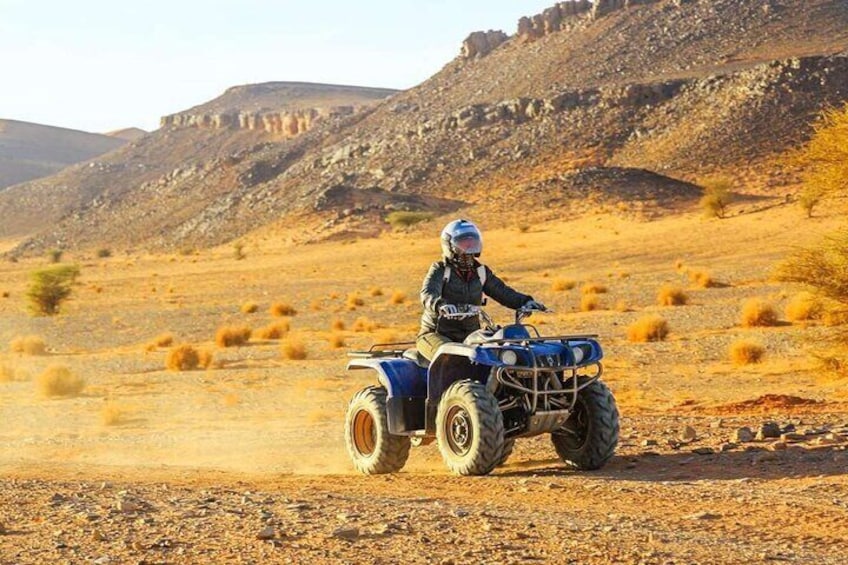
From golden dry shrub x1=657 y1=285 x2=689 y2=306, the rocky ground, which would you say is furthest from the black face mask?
golden dry shrub x1=657 y1=285 x2=689 y2=306

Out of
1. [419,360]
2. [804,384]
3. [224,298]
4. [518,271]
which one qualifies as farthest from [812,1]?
[419,360]

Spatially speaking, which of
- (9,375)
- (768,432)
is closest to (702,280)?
(9,375)

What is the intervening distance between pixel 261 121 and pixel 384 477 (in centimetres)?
15698

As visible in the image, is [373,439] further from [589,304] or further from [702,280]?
[702,280]

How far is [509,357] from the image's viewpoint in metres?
10.9

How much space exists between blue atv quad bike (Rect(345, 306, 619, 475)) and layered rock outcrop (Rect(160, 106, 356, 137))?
148m

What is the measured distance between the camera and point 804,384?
1975 centimetres

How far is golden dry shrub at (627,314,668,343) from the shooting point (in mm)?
26902

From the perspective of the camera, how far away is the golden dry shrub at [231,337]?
102 feet

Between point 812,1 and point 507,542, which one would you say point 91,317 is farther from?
point 812,1

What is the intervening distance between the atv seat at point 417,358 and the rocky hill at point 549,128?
197 feet

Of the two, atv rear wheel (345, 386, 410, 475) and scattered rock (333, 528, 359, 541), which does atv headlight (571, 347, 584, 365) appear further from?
scattered rock (333, 528, 359, 541)

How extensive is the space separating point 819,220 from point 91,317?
33.1 metres

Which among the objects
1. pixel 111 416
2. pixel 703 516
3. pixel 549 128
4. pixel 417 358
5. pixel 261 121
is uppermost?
pixel 261 121
